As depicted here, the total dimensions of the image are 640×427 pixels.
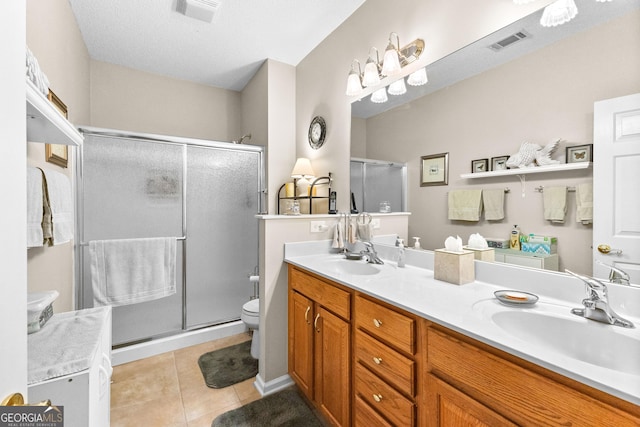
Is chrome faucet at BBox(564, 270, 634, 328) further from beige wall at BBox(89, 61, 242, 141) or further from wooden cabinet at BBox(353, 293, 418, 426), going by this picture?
beige wall at BBox(89, 61, 242, 141)

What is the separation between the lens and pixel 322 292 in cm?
151

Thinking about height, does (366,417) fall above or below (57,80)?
below

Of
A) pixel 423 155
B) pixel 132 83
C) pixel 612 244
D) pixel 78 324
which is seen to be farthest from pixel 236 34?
pixel 612 244

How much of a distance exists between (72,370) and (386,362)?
1133mm

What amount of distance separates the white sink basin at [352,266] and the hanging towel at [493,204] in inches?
26.1

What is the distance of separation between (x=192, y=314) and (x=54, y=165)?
1.59 m

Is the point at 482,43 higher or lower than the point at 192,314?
higher

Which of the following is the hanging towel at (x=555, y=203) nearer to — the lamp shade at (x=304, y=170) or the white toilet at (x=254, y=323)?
the lamp shade at (x=304, y=170)

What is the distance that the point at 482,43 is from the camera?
53.4 inches

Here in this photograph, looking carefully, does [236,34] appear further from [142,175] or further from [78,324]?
[78,324]

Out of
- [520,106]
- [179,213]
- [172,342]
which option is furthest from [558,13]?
[172,342]

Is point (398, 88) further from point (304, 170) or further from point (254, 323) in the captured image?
point (254, 323)

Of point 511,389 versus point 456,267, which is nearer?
point 511,389

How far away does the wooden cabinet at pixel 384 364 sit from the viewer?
1004 millimetres
